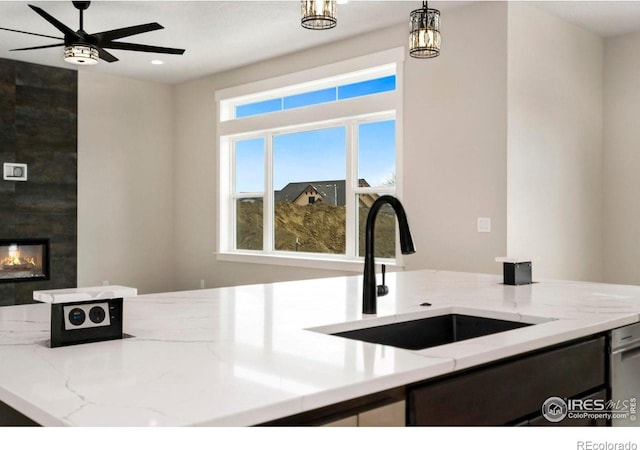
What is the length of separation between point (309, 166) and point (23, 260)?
10.1ft

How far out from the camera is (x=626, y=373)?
1.79m

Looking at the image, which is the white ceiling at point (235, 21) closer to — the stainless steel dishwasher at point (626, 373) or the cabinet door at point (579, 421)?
the stainless steel dishwasher at point (626, 373)

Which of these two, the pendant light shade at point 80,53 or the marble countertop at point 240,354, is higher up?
the pendant light shade at point 80,53

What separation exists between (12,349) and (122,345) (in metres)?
0.22

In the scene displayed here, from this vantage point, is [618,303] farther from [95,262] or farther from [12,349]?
[95,262]

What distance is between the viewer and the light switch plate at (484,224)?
173 inches

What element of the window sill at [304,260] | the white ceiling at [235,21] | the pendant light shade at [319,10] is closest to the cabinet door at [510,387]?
the pendant light shade at [319,10]

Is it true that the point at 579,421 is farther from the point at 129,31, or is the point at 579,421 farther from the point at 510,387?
the point at 129,31

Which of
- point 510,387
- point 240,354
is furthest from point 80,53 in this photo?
point 510,387

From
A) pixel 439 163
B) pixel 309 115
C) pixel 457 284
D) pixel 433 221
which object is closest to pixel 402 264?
pixel 433 221

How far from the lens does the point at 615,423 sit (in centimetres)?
176

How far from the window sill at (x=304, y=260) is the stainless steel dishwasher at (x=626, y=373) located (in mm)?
3100

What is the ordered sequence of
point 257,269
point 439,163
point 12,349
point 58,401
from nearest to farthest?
point 58,401
point 12,349
point 439,163
point 257,269
